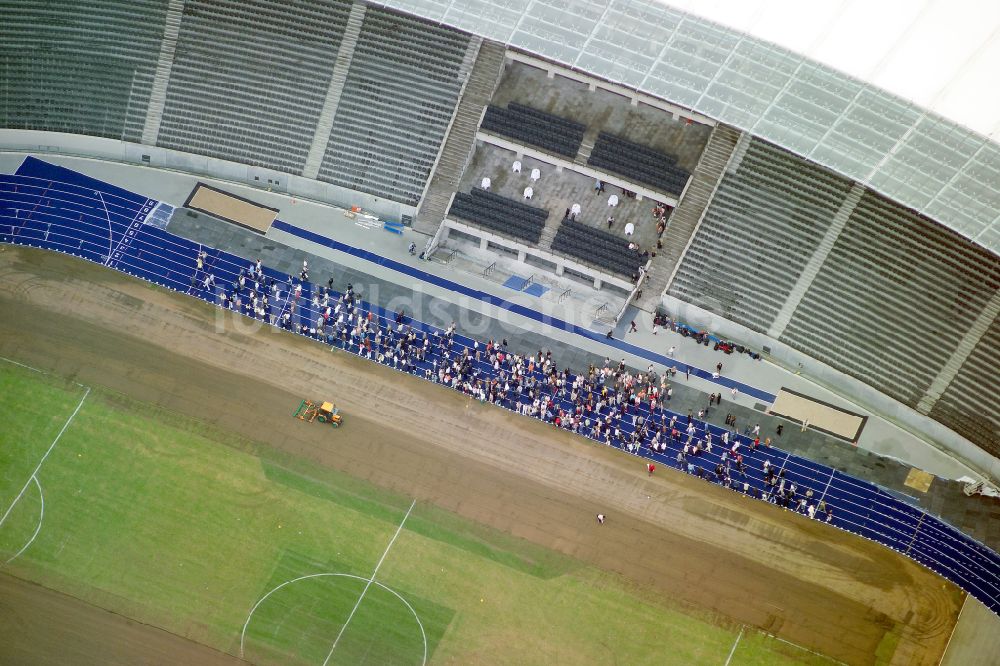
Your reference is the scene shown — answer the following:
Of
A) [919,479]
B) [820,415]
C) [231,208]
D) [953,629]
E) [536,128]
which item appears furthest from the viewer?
Result: [231,208]

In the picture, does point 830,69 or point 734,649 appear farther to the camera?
point 734,649

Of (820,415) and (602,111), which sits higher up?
(602,111)

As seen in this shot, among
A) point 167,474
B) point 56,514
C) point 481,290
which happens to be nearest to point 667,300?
point 481,290

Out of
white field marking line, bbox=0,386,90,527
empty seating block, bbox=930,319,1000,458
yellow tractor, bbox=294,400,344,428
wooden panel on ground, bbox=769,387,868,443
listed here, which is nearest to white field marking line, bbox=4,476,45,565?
white field marking line, bbox=0,386,90,527

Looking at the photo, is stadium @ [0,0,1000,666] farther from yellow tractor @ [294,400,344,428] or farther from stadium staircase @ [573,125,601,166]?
stadium staircase @ [573,125,601,166]

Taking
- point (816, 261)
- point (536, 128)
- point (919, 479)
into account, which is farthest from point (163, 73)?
point (919, 479)

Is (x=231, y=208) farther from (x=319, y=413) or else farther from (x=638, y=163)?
(x=638, y=163)
